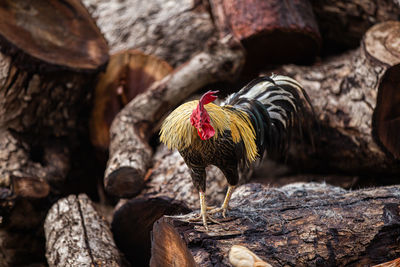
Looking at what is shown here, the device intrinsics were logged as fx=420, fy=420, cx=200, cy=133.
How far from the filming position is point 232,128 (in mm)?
2088

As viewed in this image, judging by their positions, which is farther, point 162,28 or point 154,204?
point 162,28

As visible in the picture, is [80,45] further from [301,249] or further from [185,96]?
[301,249]

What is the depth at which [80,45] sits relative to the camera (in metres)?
3.62

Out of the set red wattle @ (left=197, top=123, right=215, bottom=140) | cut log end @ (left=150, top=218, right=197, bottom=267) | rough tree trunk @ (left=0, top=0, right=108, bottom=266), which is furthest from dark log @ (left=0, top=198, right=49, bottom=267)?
red wattle @ (left=197, top=123, right=215, bottom=140)

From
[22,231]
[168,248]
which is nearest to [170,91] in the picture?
[22,231]

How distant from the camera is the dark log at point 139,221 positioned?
2887 millimetres

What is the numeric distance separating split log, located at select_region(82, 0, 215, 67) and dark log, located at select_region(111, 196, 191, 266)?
2.09 metres

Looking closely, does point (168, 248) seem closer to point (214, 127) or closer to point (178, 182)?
point (214, 127)

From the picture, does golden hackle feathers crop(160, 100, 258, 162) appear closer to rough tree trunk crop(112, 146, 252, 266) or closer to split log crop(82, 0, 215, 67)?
rough tree trunk crop(112, 146, 252, 266)

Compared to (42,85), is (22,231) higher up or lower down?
lower down

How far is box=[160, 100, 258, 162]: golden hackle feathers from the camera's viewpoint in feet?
6.54

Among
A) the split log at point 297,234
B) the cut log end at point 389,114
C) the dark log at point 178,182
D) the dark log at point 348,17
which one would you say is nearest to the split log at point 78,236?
the dark log at point 178,182

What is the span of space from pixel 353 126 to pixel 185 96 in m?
1.48

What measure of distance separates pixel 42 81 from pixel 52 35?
0.40 meters
